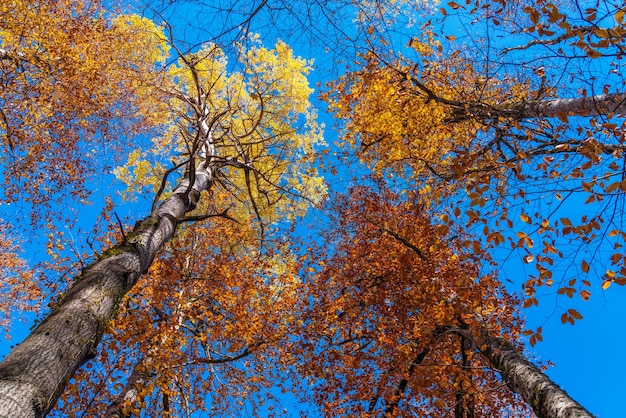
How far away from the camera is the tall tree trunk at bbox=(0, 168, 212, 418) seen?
2682 millimetres

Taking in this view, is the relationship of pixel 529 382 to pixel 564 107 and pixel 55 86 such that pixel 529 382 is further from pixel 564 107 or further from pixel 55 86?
pixel 55 86

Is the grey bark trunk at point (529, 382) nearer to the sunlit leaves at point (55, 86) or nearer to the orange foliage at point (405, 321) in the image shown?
the orange foliage at point (405, 321)

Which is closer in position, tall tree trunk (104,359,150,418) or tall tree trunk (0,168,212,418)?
tall tree trunk (0,168,212,418)

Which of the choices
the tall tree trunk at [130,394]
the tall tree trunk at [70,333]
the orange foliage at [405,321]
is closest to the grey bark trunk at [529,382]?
the orange foliage at [405,321]

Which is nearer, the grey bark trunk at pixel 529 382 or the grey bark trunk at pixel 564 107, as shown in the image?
the grey bark trunk at pixel 529 382

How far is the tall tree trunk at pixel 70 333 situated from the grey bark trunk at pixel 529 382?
485cm

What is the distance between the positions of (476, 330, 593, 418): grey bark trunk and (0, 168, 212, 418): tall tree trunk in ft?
15.9

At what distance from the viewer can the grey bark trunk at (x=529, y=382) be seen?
408 cm

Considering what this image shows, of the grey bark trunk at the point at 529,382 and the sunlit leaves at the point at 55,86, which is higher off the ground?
the sunlit leaves at the point at 55,86

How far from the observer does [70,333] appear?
330cm

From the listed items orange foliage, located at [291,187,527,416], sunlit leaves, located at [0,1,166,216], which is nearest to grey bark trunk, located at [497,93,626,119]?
orange foliage, located at [291,187,527,416]

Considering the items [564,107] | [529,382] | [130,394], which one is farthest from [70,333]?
[564,107]

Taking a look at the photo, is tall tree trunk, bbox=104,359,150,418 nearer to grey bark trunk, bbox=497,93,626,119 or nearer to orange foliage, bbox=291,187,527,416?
orange foliage, bbox=291,187,527,416

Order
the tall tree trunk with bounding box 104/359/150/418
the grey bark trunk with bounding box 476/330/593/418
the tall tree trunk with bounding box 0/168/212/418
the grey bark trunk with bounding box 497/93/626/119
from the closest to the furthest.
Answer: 1. the tall tree trunk with bounding box 0/168/212/418
2. the grey bark trunk with bounding box 476/330/593/418
3. the grey bark trunk with bounding box 497/93/626/119
4. the tall tree trunk with bounding box 104/359/150/418
